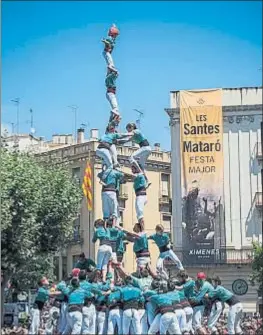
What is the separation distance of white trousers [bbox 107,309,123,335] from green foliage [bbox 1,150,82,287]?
7.70 m

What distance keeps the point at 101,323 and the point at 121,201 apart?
3099 cm

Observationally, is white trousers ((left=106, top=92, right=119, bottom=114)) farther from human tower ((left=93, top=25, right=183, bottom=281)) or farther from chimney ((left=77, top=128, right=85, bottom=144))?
chimney ((left=77, top=128, right=85, bottom=144))

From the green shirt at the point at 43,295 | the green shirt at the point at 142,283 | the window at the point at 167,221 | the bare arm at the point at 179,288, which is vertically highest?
the window at the point at 167,221

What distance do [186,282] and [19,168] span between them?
10.6m

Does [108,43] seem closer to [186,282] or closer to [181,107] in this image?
[186,282]

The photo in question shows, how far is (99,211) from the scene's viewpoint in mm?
50781

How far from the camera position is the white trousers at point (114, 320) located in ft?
67.2

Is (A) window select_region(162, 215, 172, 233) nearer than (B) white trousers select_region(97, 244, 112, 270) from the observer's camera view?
No

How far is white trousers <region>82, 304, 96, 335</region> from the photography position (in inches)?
806

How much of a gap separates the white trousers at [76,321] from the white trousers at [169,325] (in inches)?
95.2

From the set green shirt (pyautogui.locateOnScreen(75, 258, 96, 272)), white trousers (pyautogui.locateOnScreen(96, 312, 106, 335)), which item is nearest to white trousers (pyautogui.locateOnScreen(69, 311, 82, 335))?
white trousers (pyautogui.locateOnScreen(96, 312, 106, 335))

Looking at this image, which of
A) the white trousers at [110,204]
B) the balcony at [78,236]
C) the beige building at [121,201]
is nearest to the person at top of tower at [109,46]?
the white trousers at [110,204]

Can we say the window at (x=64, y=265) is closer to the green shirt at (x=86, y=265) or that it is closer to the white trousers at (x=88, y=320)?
the green shirt at (x=86, y=265)

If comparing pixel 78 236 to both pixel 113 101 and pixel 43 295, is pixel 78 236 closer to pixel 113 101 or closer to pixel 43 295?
pixel 113 101
